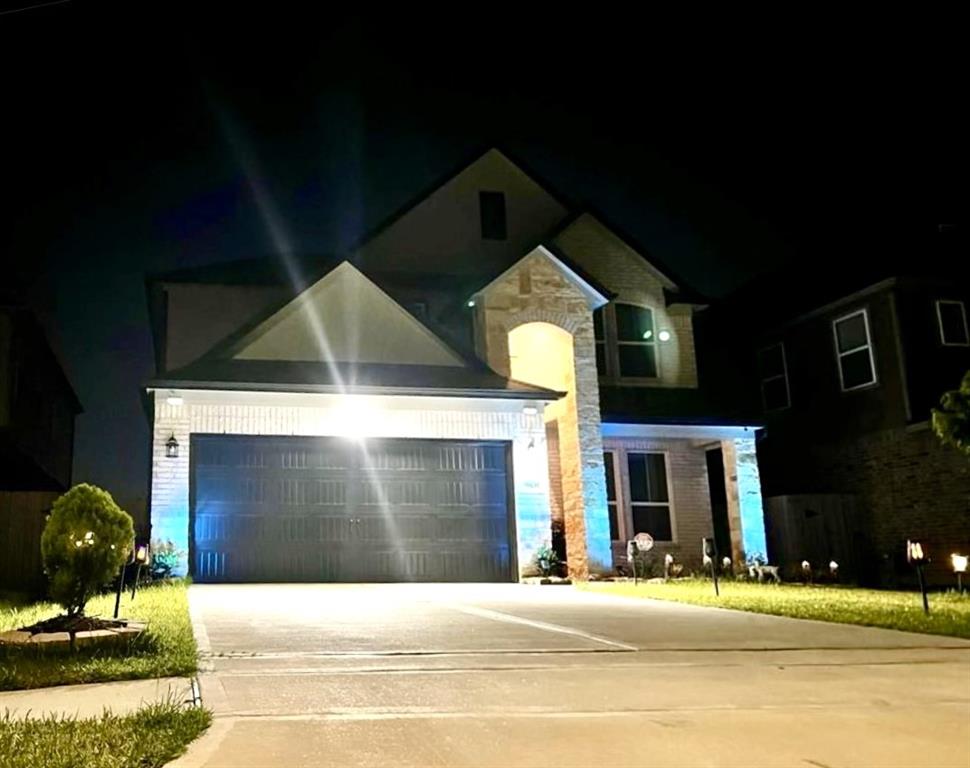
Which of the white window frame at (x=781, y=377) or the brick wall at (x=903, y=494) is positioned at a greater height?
the white window frame at (x=781, y=377)

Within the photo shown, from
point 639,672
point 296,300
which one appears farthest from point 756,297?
point 639,672

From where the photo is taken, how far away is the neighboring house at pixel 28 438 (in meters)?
13.2

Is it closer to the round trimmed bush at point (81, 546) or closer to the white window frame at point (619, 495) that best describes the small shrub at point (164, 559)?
the round trimmed bush at point (81, 546)

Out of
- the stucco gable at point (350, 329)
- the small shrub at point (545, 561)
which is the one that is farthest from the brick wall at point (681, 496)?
the stucco gable at point (350, 329)

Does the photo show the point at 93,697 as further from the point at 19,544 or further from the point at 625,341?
the point at 625,341

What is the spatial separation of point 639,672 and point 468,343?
11.7 metres

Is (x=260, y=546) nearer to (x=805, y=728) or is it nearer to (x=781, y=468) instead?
(x=805, y=728)

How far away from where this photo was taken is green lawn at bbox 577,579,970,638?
8664mm

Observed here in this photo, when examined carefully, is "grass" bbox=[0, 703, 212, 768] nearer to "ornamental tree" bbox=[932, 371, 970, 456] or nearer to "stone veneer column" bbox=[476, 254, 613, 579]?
"ornamental tree" bbox=[932, 371, 970, 456]

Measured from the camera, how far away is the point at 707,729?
14.3ft

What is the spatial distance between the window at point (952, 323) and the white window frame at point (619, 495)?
22.2 feet

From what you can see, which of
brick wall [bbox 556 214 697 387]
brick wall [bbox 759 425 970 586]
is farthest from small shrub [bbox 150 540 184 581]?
brick wall [bbox 759 425 970 586]

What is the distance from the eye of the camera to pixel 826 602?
10.7 metres

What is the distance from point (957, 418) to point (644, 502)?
7.47m
